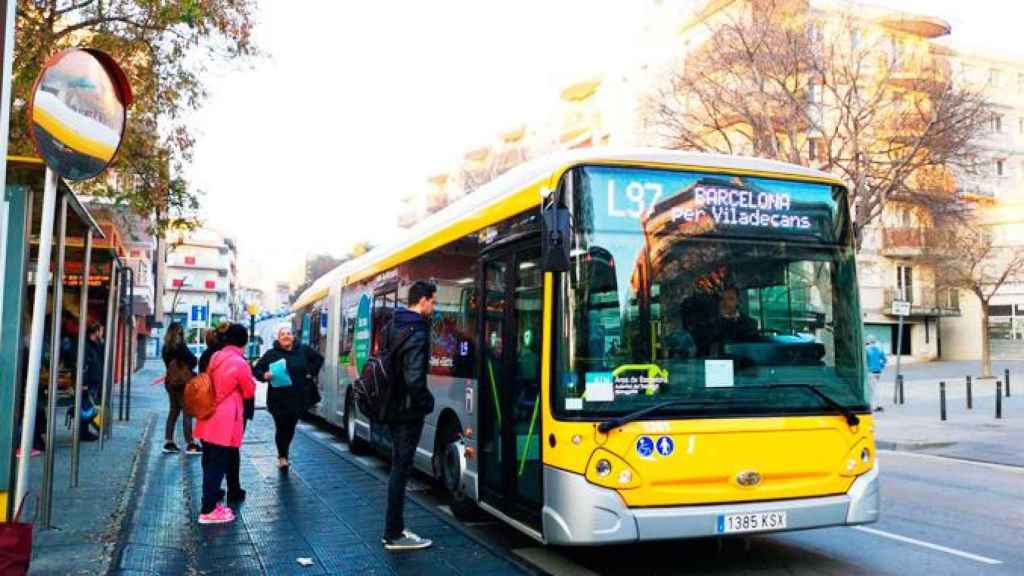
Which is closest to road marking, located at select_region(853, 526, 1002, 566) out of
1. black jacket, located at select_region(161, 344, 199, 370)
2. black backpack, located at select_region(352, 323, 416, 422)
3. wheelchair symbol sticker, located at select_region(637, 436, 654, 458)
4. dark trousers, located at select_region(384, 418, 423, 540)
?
wheelchair symbol sticker, located at select_region(637, 436, 654, 458)

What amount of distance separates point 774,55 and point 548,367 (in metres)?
21.5

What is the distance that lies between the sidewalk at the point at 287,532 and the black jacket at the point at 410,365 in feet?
3.54

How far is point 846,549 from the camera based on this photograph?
22.3 ft

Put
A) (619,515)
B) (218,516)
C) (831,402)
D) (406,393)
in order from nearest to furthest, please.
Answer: (619,515) < (831,402) < (406,393) < (218,516)

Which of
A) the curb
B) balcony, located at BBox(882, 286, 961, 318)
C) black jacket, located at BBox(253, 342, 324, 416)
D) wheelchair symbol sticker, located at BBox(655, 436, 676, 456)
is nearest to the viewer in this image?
wheelchair symbol sticker, located at BBox(655, 436, 676, 456)

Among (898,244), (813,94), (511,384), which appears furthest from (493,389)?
(898,244)

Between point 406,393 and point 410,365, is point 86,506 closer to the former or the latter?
point 406,393

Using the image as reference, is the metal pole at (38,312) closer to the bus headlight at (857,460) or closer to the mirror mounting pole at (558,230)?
the mirror mounting pole at (558,230)

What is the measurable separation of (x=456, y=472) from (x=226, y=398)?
216 cm

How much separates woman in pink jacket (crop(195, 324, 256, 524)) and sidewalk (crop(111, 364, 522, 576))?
0.65 ft

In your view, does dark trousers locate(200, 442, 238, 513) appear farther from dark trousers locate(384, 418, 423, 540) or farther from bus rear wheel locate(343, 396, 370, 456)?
bus rear wheel locate(343, 396, 370, 456)

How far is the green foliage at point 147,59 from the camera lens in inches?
450

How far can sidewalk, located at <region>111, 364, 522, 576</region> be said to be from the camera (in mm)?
6125

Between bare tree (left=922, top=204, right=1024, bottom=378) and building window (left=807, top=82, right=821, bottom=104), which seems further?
bare tree (left=922, top=204, right=1024, bottom=378)
